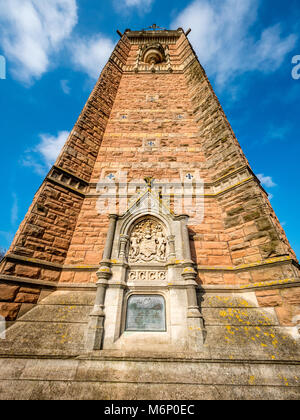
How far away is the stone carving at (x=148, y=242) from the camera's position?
4273 millimetres

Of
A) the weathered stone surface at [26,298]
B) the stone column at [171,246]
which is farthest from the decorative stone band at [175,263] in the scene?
the weathered stone surface at [26,298]

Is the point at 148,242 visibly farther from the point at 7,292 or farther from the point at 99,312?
the point at 7,292

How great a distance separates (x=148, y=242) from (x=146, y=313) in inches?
62.4

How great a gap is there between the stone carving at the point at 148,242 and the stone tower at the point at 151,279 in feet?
0.09

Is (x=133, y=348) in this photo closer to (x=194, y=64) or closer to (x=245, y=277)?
(x=245, y=277)

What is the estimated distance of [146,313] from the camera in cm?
363

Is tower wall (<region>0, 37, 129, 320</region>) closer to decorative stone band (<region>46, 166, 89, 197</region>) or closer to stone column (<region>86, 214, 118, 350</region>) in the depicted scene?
decorative stone band (<region>46, 166, 89, 197</region>)

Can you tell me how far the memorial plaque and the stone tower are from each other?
0.02m

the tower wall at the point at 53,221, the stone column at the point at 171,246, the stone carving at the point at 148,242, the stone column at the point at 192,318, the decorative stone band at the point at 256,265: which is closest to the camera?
the stone column at the point at 192,318

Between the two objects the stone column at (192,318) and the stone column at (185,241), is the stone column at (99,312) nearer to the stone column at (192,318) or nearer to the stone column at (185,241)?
the stone column at (192,318)

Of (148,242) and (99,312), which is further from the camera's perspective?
(148,242)

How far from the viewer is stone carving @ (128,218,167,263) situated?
168 inches

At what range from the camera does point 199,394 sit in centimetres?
249

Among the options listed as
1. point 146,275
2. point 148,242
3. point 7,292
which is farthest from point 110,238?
point 7,292
